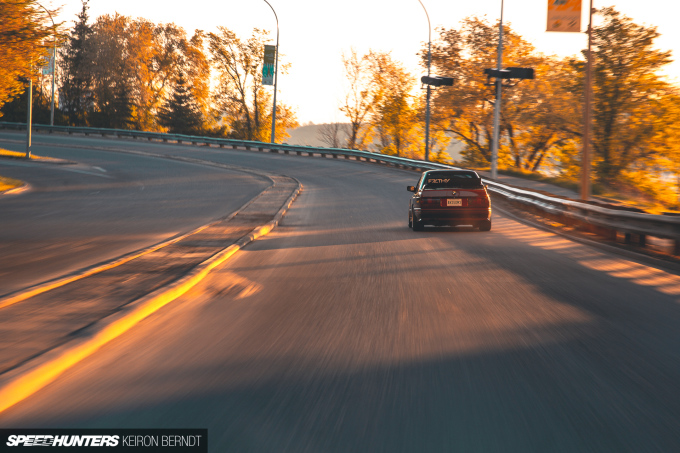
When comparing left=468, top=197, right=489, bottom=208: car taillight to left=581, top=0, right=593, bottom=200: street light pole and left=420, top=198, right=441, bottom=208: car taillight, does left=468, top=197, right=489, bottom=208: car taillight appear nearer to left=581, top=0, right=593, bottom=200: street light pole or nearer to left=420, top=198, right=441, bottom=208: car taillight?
left=420, top=198, right=441, bottom=208: car taillight

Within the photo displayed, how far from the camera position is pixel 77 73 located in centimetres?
9356

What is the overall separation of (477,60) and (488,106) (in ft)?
13.2

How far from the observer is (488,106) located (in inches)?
2317

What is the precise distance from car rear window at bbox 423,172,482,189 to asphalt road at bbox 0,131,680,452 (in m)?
6.80

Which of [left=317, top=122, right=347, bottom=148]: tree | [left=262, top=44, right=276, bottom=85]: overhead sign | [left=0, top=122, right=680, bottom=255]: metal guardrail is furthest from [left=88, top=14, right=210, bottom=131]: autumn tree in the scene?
[left=0, top=122, right=680, bottom=255]: metal guardrail

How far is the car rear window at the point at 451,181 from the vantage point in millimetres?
17641

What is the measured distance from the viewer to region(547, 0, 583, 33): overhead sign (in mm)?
21609

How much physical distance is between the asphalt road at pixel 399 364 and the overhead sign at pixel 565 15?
13185 millimetres

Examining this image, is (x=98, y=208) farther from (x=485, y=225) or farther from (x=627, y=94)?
(x=627, y=94)

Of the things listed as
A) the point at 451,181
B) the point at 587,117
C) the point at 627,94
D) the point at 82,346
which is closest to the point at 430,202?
the point at 451,181

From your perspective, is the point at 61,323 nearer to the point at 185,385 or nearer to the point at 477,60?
the point at 185,385

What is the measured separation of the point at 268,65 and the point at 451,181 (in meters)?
35.3

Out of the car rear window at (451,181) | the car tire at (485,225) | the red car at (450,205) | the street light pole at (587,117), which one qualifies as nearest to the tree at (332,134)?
the street light pole at (587,117)

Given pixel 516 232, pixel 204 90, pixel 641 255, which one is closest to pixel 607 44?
pixel 516 232
